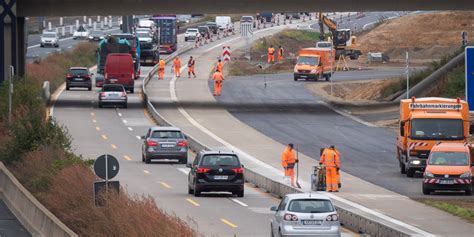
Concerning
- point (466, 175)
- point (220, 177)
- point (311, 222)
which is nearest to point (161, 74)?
point (466, 175)

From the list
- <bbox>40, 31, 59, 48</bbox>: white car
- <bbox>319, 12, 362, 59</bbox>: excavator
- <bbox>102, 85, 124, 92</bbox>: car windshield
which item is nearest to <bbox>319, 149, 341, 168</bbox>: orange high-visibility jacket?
<bbox>102, 85, 124, 92</bbox>: car windshield

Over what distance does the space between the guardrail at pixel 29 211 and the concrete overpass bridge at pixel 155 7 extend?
2842 cm

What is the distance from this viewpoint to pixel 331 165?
40906 millimetres

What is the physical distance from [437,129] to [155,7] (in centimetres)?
2895

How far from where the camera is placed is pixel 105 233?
2742 centimetres

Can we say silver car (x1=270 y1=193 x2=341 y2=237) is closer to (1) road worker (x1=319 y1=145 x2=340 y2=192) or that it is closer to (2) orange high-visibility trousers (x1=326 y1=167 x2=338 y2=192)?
(1) road worker (x1=319 y1=145 x2=340 y2=192)

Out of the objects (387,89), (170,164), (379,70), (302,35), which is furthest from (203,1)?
(302,35)

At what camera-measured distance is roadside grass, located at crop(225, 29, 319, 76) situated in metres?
105

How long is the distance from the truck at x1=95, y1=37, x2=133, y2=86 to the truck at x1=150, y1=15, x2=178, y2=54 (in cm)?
Answer: 2930

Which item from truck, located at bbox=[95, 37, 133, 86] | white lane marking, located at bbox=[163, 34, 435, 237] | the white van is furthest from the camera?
the white van

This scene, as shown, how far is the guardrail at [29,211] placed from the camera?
29723 mm

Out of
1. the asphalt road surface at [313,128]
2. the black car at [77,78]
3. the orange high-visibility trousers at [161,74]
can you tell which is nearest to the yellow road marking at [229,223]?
the asphalt road surface at [313,128]

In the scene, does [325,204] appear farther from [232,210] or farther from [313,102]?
[313,102]

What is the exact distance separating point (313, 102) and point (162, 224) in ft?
180
